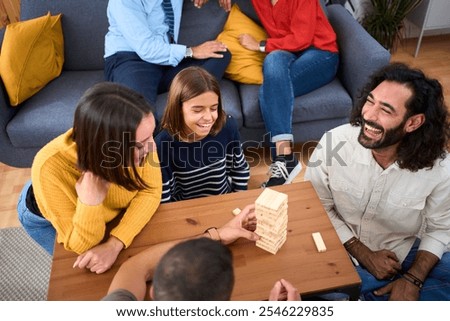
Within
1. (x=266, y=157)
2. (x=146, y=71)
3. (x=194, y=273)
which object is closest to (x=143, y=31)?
(x=146, y=71)

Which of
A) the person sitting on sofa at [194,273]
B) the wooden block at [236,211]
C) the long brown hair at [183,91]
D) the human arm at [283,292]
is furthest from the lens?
the long brown hair at [183,91]

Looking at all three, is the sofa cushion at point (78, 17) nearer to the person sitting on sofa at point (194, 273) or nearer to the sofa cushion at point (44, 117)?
the sofa cushion at point (44, 117)

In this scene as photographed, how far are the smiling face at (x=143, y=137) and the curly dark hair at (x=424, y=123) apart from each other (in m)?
0.84

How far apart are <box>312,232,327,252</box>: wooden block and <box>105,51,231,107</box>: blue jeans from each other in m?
1.30

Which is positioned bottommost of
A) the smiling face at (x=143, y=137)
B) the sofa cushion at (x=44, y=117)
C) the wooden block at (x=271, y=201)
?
the sofa cushion at (x=44, y=117)

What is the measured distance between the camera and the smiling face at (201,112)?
1.51m

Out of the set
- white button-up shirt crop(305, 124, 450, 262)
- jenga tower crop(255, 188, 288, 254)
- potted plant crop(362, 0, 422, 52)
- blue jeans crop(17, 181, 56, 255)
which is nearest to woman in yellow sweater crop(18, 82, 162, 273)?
blue jeans crop(17, 181, 56, 255)

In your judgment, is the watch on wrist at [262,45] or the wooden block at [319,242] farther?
the watch on wrist at [262,45]

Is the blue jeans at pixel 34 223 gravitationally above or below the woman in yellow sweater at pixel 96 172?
below

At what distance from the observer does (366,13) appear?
130 inches

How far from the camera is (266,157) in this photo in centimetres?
255

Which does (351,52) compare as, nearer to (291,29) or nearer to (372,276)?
(291,29)

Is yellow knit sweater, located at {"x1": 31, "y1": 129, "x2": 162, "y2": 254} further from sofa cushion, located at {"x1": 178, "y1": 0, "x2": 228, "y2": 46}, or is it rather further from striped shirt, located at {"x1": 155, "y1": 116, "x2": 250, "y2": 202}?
sofa cushion, located at {"x1": 178, "y1": 0, "x2": 228, "y2": 46}

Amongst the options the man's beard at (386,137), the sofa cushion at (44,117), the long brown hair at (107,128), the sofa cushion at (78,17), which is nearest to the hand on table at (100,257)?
the long brown hair at (107,128)
